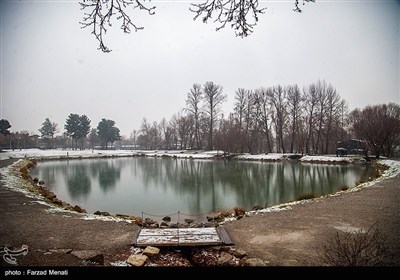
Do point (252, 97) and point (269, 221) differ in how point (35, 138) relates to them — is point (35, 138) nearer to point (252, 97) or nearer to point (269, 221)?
point (252, 97)

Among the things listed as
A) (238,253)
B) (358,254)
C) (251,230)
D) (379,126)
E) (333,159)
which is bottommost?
(251,230)

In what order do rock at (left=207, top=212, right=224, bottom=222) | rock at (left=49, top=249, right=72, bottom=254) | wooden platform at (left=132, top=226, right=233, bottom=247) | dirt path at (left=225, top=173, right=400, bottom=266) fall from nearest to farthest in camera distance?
1. rock at (left=49, top=249, right=72, bottom=254)
2. dirt path at (left=225, top=173, right=400, bottom=266)
3. wooden platform at (left=132, top=226, right=233, bottom=247)
4. rock at (left=207, top=212, right=224, bottom=222)

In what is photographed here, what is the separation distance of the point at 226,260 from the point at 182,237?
5.43 ft

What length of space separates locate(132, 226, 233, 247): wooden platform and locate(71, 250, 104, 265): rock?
1.08 metres

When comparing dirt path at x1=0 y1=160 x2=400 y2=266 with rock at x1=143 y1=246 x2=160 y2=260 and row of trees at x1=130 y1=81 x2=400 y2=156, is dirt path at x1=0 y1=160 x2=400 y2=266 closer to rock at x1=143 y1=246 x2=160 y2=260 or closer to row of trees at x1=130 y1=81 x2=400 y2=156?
rock at x1=143 y1=246 x2=160 y2=260

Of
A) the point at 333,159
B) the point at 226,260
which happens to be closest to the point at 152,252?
the point at 226,260

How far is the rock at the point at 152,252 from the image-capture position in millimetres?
5770

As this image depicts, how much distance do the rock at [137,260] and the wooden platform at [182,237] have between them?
81 centimetres

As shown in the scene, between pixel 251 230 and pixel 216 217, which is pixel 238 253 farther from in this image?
pixel 216 217

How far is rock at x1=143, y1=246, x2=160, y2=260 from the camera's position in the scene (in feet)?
18.9

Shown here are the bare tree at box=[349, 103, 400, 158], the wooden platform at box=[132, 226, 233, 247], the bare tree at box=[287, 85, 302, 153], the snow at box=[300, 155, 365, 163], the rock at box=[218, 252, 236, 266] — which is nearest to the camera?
the rock at box=[218, 252, 236, 266]

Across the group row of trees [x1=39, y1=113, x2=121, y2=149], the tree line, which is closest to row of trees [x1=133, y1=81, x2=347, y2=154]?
the tree line

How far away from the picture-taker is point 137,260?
537 cm
